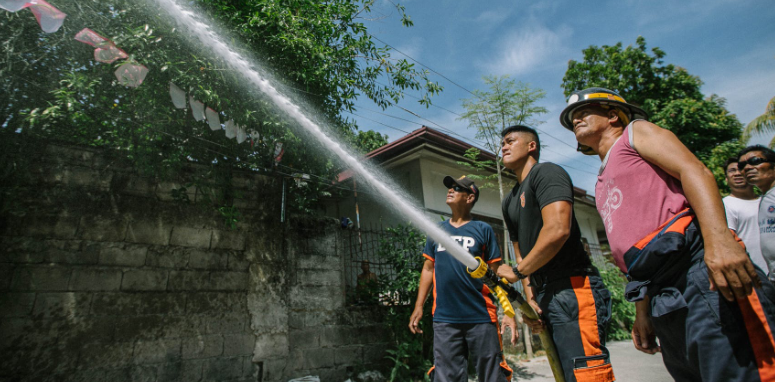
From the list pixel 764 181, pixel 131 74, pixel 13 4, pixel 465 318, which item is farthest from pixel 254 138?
pixel 764 181

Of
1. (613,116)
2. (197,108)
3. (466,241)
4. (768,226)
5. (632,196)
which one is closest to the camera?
(632,196)

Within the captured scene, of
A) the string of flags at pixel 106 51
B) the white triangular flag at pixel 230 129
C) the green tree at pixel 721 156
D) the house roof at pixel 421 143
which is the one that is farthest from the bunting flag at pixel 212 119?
the green tree at pixel 721 156

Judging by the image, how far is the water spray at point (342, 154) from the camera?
6.84 feet

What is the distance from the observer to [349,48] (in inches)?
207

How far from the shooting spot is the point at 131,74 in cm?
357

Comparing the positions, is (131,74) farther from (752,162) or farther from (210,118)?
(752,162)

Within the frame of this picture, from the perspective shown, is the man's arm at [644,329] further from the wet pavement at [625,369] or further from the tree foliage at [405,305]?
the wet pavement at [625,369]

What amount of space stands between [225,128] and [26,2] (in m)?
1.88

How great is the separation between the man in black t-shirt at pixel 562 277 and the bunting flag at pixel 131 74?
3.56m

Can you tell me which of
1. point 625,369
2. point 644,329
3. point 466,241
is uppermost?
point 466,241

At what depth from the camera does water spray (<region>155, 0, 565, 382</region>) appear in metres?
2.09

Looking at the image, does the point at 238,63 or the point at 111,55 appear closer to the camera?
the point at 111,55

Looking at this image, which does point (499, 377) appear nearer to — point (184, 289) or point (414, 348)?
point (414, 348)

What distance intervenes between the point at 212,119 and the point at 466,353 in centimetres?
350
